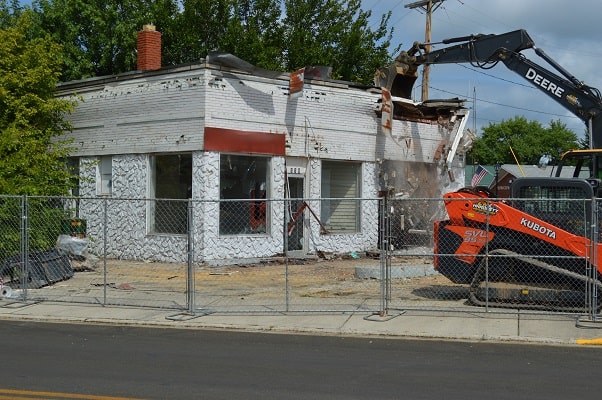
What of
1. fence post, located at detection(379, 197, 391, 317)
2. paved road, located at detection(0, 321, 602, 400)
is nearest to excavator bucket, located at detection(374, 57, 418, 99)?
fence post, located at detection(379, 197, 391, 317)

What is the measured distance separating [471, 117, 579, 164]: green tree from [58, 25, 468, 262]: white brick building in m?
57.1

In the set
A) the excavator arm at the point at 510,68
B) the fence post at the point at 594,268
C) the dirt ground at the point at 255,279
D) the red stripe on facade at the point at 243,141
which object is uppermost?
the excavator arm at the point at 510,68

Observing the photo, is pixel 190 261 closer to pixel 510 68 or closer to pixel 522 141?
pixel 510 68

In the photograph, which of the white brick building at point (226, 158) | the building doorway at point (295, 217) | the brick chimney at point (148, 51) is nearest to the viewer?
the white brick building at point (226, 158)

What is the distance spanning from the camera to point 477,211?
38.9ft

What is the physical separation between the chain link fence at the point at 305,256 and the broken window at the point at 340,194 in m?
0.06

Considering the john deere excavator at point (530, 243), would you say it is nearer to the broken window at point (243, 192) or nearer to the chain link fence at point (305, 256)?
the chain link fence at point (305, 256)

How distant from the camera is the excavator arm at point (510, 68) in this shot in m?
15.4

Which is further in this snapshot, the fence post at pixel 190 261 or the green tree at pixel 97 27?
the green tree at pixel 97 27

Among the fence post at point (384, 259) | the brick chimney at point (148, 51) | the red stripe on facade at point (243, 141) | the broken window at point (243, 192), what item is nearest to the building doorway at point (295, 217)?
the broken window at point (243, 192)

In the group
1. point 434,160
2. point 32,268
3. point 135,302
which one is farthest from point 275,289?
point 434,160

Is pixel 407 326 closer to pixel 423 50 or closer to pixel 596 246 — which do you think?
pixel 596 246

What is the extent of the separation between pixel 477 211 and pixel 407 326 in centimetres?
262

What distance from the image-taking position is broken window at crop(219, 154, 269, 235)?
17953 millimetres
